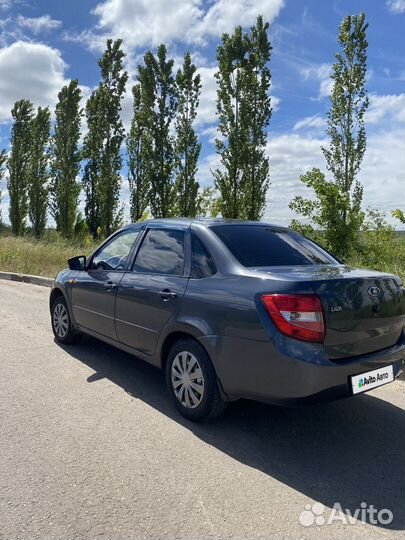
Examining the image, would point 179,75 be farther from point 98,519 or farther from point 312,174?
point 98,519

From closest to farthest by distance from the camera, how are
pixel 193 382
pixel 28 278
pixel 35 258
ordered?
pixel 193 382 → pixel 28 278 → pixel 35 258

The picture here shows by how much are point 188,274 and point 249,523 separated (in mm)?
1886

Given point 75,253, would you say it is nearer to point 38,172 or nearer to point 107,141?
point 107,141

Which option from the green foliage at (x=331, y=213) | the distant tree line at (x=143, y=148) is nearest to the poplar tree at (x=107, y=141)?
the distant tree line at (x=143, y=148)

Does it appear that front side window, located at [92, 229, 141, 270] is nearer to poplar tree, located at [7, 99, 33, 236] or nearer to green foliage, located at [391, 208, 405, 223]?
green foliage, located at [391, 208, 405, 223]

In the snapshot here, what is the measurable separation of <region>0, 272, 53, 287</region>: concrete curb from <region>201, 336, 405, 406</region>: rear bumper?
966cm

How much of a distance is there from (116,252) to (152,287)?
1.07 metres

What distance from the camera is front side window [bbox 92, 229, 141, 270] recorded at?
4.48 m

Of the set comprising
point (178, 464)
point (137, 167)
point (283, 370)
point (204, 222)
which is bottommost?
point (178, 464)

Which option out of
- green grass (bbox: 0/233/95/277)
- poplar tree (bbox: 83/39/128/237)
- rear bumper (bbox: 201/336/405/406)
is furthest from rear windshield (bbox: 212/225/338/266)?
poplar tree (bbox: 83/39/128/237)

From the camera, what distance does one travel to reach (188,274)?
357 cm

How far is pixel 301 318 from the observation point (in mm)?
2775

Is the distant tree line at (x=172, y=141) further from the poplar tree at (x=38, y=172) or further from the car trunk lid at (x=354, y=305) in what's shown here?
the car trunk lid at (x=354, y=305)

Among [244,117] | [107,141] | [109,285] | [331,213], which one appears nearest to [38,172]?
[107,141]
